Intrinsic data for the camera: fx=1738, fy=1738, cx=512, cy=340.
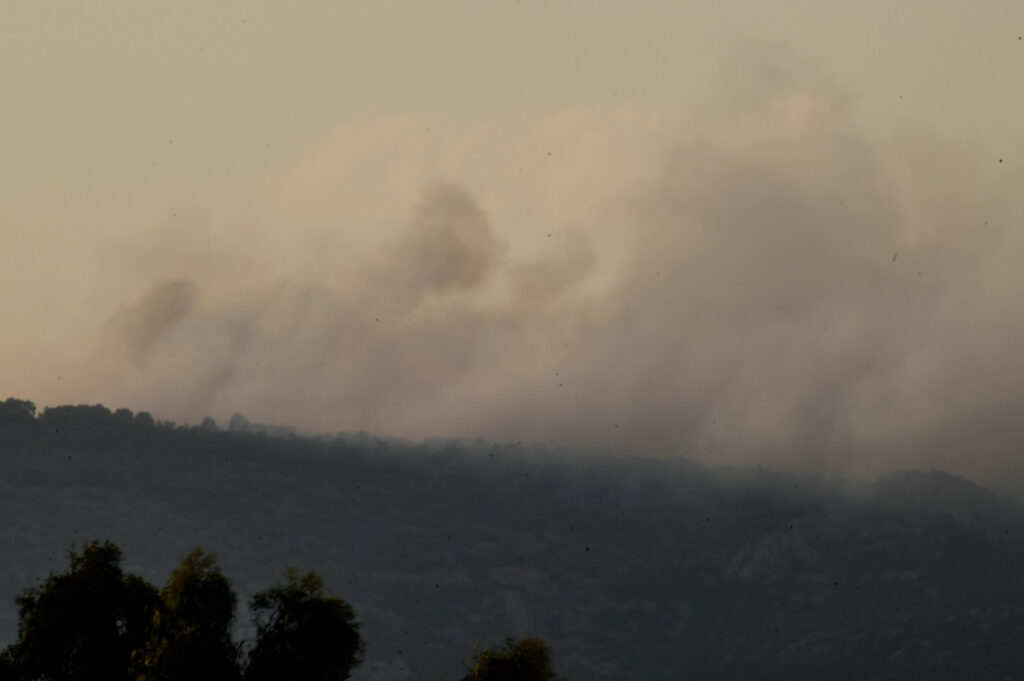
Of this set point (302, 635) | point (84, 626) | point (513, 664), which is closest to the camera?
point (513, 664)

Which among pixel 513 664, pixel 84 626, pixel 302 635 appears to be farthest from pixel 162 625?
pixel 513 664

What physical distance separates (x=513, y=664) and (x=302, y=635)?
18213 millimetres

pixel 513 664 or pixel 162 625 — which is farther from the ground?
pixel 162 625

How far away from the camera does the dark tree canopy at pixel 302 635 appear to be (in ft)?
427

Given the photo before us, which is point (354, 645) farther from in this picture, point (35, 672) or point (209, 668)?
point (35, 672)

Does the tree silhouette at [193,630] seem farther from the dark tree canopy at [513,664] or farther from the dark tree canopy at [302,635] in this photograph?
the dark tree canopy at [513,664]

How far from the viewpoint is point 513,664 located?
12350 centimetres

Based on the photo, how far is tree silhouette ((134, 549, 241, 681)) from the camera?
12138 cm

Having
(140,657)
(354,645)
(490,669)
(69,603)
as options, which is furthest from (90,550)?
(490,669)

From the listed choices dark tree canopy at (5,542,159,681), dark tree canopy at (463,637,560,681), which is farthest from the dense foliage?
dark tree canopy at (463,637,560,681)

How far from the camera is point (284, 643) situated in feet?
432

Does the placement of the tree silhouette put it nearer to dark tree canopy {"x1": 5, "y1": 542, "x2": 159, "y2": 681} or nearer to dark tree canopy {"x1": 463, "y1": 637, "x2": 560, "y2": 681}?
Result: dark tree canopy {"x1": 5, "y1": 542, "x2": 159, "y2": 681}

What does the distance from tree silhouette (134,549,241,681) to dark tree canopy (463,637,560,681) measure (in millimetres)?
17585

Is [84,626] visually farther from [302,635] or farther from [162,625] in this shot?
[302,635]
